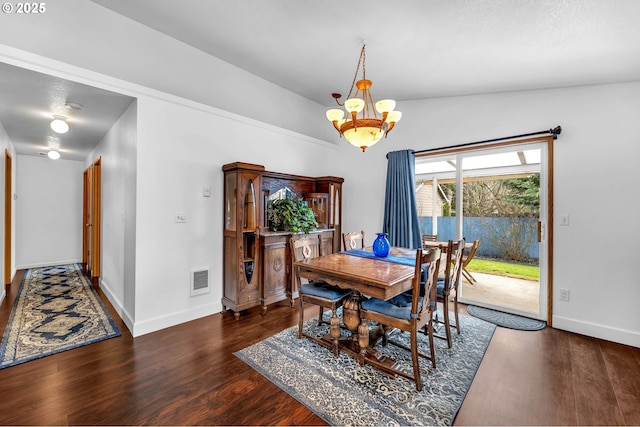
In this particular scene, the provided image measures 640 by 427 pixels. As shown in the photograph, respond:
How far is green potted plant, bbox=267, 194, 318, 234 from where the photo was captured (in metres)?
3.66

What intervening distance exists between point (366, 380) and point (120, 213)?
3211mm

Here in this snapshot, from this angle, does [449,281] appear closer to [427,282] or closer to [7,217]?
[427,282]

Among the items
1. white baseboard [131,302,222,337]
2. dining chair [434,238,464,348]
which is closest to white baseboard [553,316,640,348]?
dining chair [434,238,464,348]

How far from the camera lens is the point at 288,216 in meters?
3.64

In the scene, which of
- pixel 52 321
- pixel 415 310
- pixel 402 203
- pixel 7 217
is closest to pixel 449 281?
pixel 415 310

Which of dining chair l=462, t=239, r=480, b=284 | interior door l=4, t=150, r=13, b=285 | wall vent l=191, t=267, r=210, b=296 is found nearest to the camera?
wall vent l=191, t=267, r=210, b=296

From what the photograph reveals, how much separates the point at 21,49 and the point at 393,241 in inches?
169

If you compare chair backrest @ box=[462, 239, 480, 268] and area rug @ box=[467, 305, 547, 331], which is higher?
chair backrest @ box=[462, 239, 480, 268]

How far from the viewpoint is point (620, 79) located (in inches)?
104

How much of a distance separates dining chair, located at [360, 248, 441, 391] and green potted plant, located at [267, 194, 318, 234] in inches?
63.1

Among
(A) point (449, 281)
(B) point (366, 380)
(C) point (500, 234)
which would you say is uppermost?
(C) point (500, 234)

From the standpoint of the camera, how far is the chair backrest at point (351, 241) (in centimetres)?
327

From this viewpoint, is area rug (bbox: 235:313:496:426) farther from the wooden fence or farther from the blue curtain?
the blue curtain

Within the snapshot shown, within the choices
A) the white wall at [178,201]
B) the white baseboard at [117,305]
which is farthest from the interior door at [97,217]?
the white wall at [178,201]
